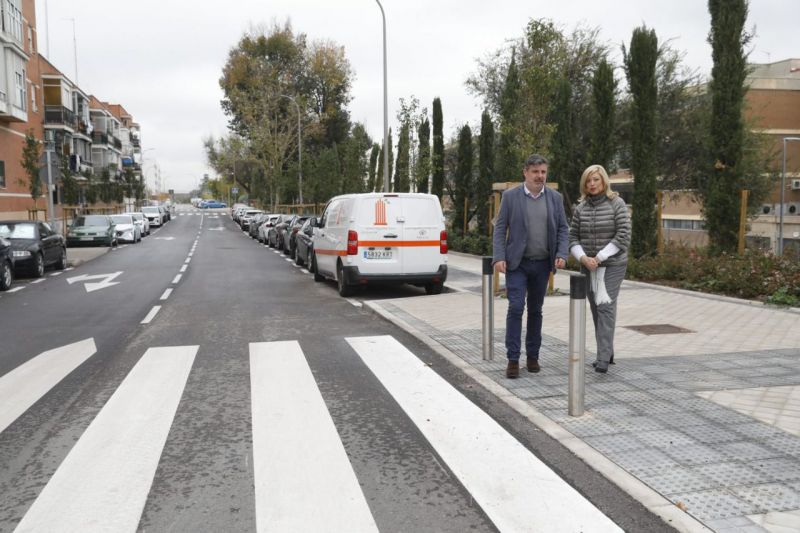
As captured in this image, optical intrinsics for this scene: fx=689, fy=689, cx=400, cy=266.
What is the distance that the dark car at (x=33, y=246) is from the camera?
1636 cm

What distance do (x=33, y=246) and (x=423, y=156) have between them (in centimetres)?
1412

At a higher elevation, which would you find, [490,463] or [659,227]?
[659,227]

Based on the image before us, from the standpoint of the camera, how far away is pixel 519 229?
5.98 m

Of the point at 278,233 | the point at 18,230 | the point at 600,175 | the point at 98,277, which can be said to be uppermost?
the point at 600,175

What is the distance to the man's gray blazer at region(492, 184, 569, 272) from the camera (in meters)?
5.95

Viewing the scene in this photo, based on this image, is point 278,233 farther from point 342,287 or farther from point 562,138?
point 342,287

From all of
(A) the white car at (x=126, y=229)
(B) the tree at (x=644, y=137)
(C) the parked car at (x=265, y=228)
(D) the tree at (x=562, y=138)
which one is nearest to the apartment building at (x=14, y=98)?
(A) the white car at (x=126, y=229)

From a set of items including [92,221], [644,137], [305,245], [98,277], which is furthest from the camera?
[92,221]

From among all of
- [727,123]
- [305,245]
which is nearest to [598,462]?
[727,123]

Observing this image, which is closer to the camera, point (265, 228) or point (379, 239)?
point (379, 239)

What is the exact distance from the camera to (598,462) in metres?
4.00

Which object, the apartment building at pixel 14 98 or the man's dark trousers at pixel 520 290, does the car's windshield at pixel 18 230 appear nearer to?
the man's dark trousers at pixel 520 290

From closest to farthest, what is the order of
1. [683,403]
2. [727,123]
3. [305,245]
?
[683,403]
[727,123]
[305,245]

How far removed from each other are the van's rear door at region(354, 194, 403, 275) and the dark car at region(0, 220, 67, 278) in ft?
30.3
